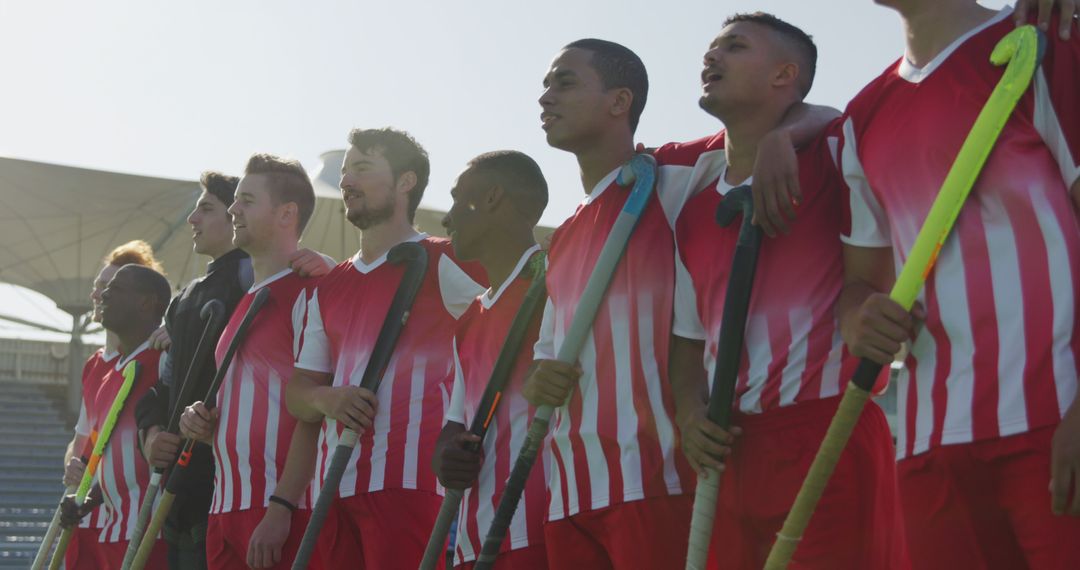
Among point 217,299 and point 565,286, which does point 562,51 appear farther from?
point 217,299

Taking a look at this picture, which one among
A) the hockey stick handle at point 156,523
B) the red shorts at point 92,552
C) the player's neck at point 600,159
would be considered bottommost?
the red shorts at point 92,552

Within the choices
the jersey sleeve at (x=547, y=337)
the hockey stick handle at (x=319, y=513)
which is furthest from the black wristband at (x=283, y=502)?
the jersey sleeve at (x=547, y=337)

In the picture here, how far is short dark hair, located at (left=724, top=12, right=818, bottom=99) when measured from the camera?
3.49m

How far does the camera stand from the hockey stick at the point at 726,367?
3.00 meters

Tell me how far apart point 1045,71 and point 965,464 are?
0.73 meters

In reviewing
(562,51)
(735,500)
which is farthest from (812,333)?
(562,51)

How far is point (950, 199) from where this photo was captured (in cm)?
244

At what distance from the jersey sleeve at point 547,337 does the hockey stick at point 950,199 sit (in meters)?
1.35

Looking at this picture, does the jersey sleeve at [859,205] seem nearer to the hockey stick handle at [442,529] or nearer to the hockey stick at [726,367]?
the hockey stick at [726,367]

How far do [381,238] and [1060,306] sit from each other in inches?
121

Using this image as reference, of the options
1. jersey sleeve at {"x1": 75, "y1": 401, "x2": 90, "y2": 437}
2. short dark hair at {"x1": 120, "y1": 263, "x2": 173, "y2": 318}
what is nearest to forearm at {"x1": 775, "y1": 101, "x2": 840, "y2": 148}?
short dark hair at {"x1": 120, "y1": 263, "x2": 173, "y2": 318}

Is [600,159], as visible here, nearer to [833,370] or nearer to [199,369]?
[833,370]

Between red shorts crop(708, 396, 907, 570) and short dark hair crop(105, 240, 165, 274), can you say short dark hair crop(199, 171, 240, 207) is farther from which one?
red shorts crop(708, 396, 907, 570)

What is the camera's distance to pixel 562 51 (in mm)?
4055
